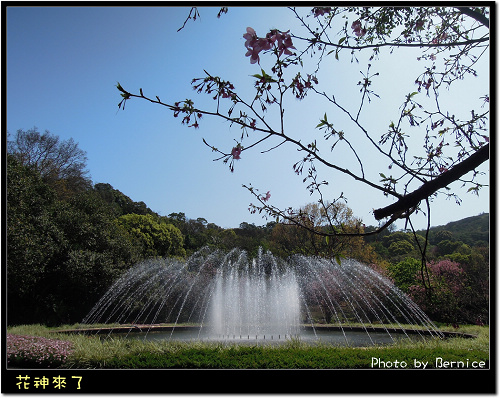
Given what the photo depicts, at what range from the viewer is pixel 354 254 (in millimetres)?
15164

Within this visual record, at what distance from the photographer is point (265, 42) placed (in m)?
1.39

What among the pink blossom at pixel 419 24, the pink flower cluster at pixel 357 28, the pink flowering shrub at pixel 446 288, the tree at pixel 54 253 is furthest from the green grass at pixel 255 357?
the tree at pixel 54 253

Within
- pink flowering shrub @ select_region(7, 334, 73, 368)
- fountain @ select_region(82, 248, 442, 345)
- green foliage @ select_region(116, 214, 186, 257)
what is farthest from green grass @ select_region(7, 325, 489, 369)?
green foliage @ select_region(116, 214, 186, 257)

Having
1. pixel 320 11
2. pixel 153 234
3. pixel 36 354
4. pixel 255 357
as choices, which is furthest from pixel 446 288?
pixel 153 234

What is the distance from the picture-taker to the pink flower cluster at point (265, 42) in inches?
54.7

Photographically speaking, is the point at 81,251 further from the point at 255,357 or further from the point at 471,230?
the point at 471,230

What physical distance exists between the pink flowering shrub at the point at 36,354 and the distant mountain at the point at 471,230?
1333cm

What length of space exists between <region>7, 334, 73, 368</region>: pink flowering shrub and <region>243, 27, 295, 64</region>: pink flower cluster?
478cm

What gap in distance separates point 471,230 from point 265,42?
52.9 feet

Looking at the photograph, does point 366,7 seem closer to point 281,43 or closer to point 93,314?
point 281,43

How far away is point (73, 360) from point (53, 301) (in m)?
6.93

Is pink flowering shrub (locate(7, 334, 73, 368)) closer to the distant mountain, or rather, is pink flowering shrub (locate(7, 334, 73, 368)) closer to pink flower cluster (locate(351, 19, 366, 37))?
pink flower cluster (locate(351, 19, 366, 37))

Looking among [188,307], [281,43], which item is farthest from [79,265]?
[281,43]

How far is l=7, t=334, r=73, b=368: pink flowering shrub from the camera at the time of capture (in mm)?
4738
